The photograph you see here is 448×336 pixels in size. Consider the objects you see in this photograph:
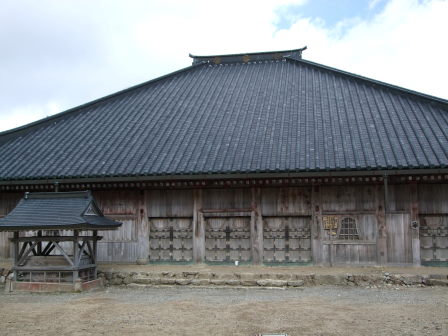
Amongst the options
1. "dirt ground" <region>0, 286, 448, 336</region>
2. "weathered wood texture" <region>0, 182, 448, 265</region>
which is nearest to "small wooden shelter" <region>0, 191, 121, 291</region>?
"dirt ground" <region>0, 286, 448, 336</region>

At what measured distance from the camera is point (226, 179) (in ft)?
43.7

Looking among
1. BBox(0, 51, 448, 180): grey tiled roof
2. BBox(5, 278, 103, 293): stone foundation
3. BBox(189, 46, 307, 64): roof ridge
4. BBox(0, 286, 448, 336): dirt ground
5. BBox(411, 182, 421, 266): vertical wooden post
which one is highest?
BBox(189, 46, 307, 64): roof ridge

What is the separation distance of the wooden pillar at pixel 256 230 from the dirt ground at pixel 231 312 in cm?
216

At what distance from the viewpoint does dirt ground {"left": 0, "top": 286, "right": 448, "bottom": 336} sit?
7.41 metres

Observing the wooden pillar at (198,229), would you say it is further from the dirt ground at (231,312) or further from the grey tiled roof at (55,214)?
the grey tiled roof at (55,214)

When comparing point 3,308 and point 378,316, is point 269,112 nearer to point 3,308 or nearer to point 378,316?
point 378,316

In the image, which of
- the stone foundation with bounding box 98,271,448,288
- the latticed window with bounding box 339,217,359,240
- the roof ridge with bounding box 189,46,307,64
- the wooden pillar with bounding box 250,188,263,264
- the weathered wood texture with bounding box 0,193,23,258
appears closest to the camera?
the stone foundation with bounding box 98,271,448,288

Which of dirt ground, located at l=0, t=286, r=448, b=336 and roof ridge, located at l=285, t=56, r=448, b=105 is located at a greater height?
roof ridge, located at l=285, t=56, r=448, b=105

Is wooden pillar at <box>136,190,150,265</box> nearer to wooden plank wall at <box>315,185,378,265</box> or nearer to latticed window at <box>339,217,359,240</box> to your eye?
wooden plank wall at <box>315,185,378,265</box>

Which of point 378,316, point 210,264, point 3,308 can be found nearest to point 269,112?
point 210,264

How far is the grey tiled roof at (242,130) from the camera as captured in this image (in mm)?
13047

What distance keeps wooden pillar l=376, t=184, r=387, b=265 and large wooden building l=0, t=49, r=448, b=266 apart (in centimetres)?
3

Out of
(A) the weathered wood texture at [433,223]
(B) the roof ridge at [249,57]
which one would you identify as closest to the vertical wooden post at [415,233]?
(A) the weathered wood texture at [433,223]

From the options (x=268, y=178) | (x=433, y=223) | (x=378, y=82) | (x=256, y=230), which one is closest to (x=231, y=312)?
(x=256, y=230)
